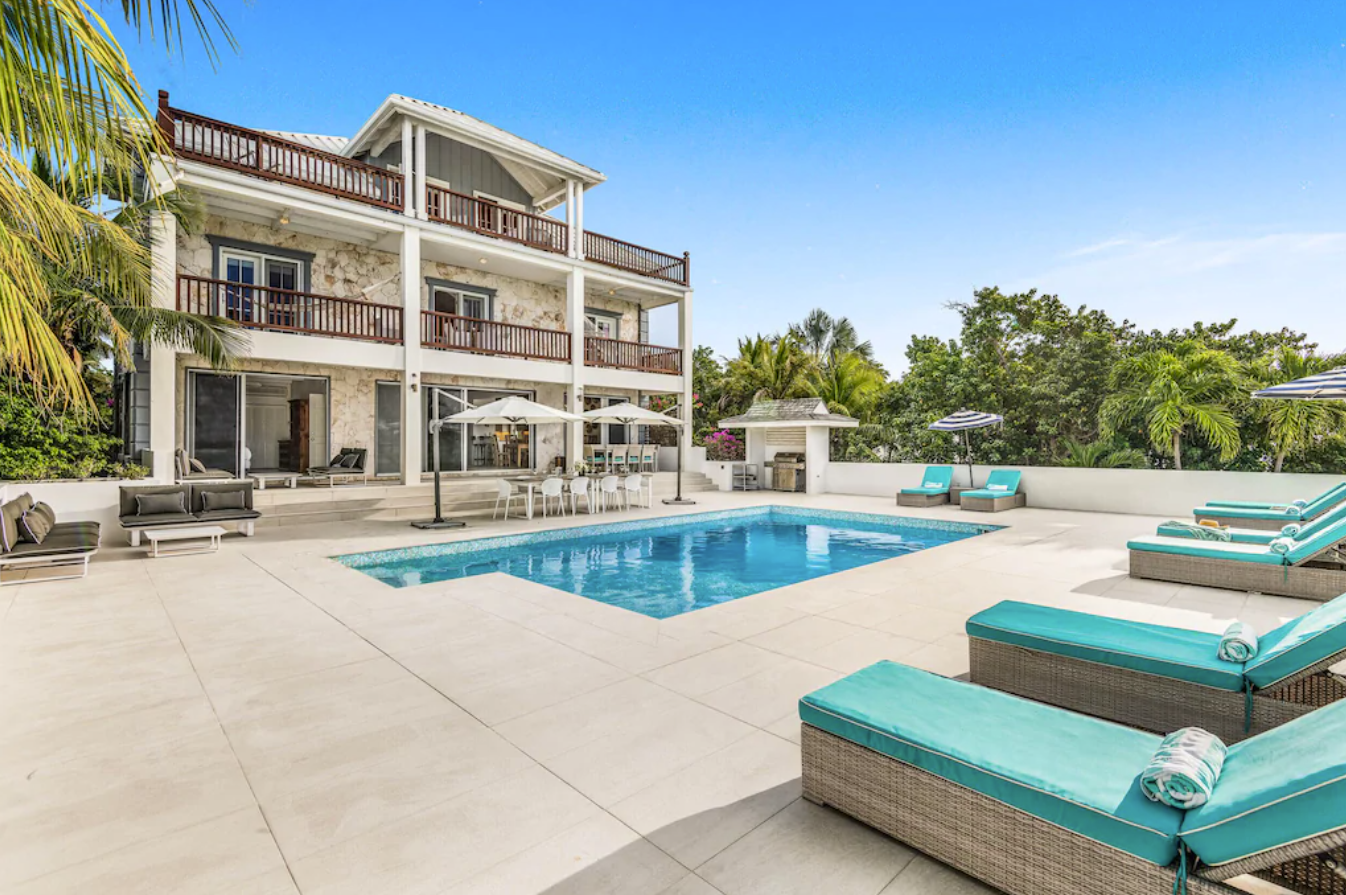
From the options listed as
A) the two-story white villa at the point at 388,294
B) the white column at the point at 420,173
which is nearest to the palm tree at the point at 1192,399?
the two-story white villa at the point at 388,294

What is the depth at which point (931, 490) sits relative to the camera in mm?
13242

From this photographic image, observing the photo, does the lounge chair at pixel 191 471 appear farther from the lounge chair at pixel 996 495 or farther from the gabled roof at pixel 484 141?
the lounge chair at pixel 996 495

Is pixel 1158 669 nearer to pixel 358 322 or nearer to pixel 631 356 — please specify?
pixel 358 322

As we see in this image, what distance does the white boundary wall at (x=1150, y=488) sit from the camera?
1018 cm

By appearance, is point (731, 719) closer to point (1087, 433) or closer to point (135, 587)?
point (135, 587)

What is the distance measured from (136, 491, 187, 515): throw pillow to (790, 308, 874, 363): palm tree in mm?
25741

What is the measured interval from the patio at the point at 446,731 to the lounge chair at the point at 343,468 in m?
6.19

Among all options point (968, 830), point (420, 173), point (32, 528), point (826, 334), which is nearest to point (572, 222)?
point (420, 173)

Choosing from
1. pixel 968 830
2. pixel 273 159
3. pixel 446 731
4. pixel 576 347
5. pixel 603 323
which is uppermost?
pixel 273 159

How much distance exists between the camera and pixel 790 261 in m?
29.8

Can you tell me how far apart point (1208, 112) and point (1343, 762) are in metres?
19.3

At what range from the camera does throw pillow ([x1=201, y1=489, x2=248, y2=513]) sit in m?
8.70

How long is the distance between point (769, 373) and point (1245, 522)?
13499mm

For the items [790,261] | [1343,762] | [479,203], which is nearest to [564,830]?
[1343,762]
